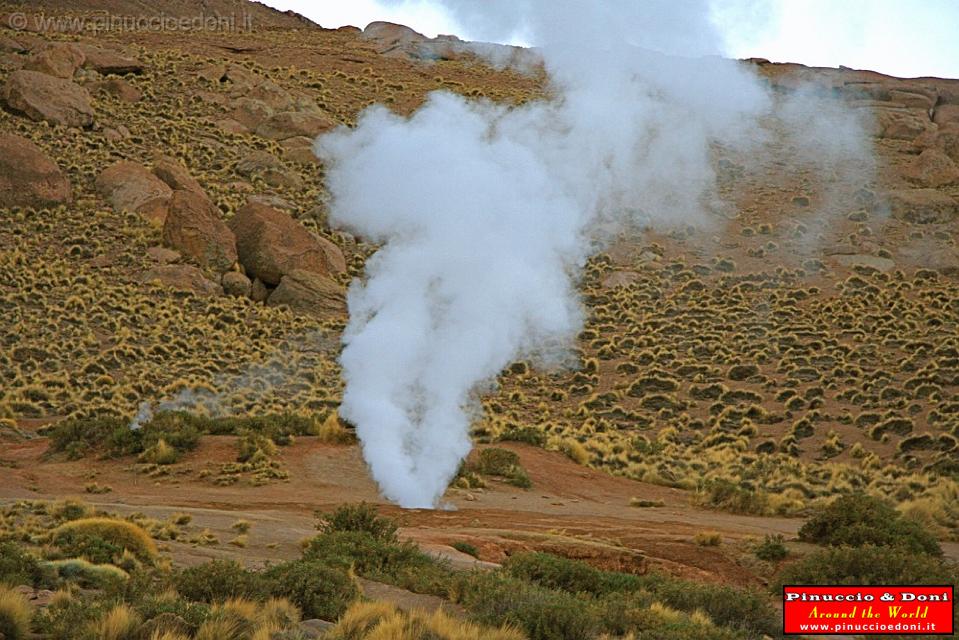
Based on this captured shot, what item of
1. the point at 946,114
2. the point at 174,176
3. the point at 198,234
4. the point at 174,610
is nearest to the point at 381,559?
the point at 174,610

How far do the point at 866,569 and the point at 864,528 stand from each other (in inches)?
Answer: 131

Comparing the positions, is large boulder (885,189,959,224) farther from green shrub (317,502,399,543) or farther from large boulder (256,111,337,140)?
green shrub (317,502,399,543)

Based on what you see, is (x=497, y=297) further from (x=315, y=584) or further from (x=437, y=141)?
(x=315, y=584)

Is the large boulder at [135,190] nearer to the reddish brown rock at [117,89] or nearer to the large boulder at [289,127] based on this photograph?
the large boulder at [289,127]

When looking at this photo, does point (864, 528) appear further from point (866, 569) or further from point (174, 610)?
point (174, 610)

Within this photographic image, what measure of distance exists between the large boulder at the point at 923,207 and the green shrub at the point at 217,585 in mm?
50420

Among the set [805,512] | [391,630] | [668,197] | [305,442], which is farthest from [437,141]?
[668,197]

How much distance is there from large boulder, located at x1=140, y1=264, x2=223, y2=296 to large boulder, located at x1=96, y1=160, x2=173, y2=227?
11.1 ft

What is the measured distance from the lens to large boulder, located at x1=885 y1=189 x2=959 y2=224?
179 feet

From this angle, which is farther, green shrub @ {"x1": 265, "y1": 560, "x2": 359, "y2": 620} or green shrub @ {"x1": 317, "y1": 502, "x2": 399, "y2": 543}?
green shrub @ {"x1": 317, "y1": 502, "x2": 399, "y2": 543}

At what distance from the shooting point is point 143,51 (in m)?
64.9

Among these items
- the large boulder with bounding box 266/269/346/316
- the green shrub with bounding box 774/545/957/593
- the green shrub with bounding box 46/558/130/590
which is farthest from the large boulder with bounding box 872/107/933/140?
the green shrub with bounding box 46/558/130/590

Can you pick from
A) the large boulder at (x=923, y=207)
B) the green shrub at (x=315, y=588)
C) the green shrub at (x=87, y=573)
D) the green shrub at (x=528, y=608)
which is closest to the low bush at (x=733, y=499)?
the green shrub at (x=528, y=608)

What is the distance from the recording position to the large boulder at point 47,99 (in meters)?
50.9
